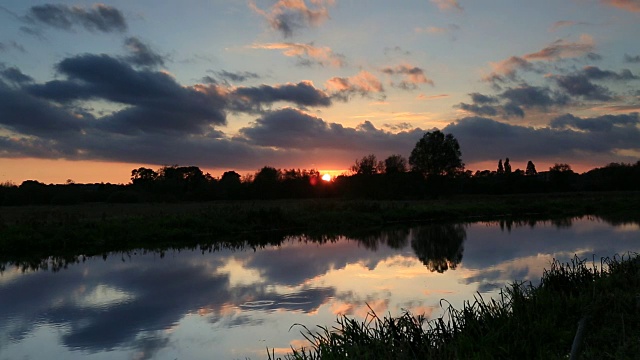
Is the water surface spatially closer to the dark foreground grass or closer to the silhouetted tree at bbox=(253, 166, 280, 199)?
the dark foreground grass

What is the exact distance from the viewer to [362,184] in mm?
73000

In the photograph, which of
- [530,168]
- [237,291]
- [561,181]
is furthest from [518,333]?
[530,168]

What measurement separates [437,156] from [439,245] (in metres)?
56.6

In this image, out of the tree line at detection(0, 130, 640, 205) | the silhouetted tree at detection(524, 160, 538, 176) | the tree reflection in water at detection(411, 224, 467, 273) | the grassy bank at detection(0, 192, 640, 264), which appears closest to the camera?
the tree reflection in water at detection(411, 224, 467, 273)

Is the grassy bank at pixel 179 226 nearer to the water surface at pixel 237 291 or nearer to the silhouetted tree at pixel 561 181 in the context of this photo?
the water surface at pixel 237 291

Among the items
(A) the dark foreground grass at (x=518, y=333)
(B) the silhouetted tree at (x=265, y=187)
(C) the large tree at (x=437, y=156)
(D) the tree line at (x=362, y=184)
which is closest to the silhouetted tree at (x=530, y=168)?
(D) the tree line at (x=362, y=184)

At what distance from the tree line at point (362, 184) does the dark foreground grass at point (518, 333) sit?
58966 mm

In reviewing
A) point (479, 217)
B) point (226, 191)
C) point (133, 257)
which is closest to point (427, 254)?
point (133, 257)

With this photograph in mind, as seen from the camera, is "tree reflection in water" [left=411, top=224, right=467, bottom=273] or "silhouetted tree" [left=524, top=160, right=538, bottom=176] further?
"silhouetted tree" [left=524, top=160, right=538, bottom=176]

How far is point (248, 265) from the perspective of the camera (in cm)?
1881

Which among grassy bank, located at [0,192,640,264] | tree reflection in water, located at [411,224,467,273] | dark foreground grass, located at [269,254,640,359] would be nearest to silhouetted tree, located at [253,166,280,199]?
grassy bank, located at [0,192,640,264]

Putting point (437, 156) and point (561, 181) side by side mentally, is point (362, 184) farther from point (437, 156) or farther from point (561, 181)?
point (561, 181)

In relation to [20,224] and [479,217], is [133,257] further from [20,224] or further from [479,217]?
[479,217]

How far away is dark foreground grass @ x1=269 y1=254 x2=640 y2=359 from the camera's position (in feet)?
19.8
